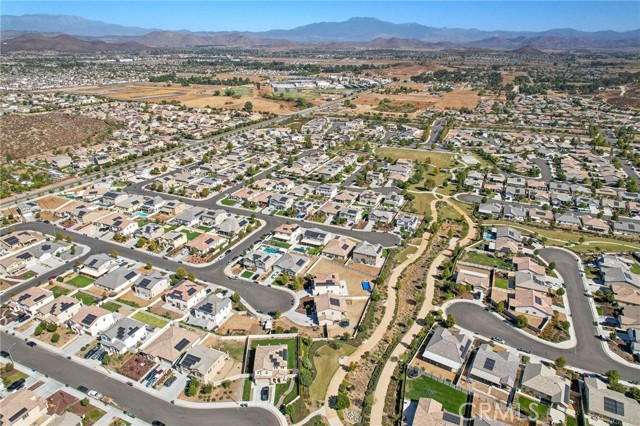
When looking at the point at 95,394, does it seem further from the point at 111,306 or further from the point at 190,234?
the point at 190,234

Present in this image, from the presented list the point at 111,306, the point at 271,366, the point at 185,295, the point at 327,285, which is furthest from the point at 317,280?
the point at 111,306

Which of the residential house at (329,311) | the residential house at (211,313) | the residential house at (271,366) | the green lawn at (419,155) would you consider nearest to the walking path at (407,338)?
the residential house at (329,311)

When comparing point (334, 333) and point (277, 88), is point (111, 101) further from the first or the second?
point (334, 333)

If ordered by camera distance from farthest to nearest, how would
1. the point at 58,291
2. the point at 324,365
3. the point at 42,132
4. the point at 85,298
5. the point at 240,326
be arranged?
1. the point at 42,132
2. the point at 58,291
3. the point at 85,298
4. the point at 240,326
5. the point at 324,365

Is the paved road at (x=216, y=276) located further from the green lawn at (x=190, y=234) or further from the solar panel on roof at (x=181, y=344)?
the solar panel on roof at (x=181, y=344)

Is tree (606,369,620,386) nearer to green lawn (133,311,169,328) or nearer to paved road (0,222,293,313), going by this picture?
paved road (0,222,293,313)
